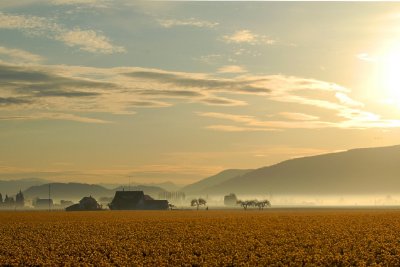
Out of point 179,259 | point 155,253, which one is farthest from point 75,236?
point 179,259

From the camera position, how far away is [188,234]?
5653 cm

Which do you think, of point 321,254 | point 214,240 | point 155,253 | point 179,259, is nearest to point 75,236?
point 214,240

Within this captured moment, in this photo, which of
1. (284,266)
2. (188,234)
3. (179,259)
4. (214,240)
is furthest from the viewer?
(188,234)

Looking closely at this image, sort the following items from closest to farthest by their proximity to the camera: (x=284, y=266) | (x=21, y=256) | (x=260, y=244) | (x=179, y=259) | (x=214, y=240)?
(x=284, y=266), (x=179, y=259), (x=21, y=256), (x=260, y=244), (x=214, y=240)

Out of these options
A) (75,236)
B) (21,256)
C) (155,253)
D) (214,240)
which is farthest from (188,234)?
(21,256)

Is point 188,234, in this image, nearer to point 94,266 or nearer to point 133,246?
point 133,246

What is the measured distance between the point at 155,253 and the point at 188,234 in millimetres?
15356

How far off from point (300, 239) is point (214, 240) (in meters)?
6.97

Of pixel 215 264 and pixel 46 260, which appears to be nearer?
pixel 215 264

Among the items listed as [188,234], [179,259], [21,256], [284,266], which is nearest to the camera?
[284,266]

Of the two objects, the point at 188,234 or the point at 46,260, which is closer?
the point at 46,260

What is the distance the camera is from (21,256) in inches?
1606

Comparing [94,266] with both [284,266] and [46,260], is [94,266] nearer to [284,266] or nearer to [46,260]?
[46,260]

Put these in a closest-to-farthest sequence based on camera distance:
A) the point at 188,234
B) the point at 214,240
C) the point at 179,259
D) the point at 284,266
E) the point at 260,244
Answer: the point at 284,266
the point at 179,259
the point at 260,244
the point at 214,240
the point at 188,234
